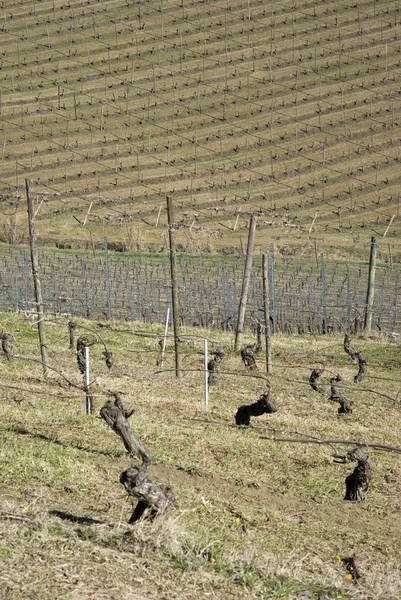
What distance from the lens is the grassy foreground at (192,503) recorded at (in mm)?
6082

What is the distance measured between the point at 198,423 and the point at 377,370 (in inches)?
313

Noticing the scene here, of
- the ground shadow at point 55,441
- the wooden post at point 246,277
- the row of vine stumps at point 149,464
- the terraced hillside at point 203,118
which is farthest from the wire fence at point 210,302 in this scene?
the ground shadow at point 55,441

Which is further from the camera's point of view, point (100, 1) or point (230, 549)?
point (100, 1)

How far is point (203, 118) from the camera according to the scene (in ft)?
169

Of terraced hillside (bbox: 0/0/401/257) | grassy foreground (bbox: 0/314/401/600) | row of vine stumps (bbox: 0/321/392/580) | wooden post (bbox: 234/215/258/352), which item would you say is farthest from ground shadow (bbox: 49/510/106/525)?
terraced hillside (bbox: 0/0/401/257)

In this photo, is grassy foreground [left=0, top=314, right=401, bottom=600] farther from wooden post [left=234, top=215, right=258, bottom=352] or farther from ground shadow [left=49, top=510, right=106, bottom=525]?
wooden post [left=234, top=215, right=258, bottom=352]

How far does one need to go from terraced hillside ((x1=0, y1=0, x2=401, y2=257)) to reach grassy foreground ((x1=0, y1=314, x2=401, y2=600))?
2522 cm

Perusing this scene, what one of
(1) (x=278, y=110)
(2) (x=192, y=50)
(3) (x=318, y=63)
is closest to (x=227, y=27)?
(2) (x=192, y=50)

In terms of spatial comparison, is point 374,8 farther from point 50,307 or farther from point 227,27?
point 50,307

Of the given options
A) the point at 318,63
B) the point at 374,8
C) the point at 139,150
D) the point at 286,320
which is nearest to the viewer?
the point at 286,320

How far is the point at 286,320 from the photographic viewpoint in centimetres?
2355

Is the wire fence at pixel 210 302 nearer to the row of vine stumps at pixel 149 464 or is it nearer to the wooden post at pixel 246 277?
the wooden post at pixel 246 277

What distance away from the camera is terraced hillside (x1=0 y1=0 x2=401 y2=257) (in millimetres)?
42438

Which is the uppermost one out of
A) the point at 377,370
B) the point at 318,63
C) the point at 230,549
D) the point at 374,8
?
the point at 374,8
